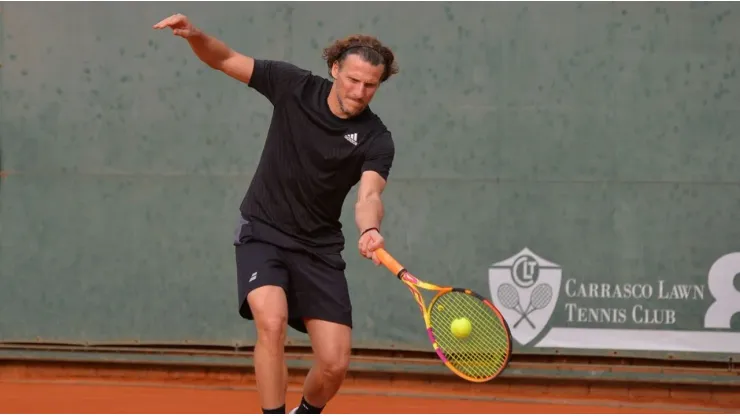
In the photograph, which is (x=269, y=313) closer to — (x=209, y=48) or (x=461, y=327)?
(x=461, y=327)

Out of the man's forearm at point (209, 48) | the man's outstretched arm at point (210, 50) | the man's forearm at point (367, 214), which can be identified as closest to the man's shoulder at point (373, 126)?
the man's forearm at point (367, 214)

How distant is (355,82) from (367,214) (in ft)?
2.02

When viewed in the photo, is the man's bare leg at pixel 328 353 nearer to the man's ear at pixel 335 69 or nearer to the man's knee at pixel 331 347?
the man's knee at pixel 331 347

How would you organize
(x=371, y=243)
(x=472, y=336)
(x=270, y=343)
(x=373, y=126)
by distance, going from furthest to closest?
(x=373, y=126), (x=472, y=336), (x=270, y=343), (x=371, y=243)

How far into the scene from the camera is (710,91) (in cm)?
758

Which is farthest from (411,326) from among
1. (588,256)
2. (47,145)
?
(47,145)

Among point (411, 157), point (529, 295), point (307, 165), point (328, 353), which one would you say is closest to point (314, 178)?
point (307, 165)

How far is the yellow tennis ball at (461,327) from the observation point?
4863mm

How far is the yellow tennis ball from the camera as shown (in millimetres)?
4863

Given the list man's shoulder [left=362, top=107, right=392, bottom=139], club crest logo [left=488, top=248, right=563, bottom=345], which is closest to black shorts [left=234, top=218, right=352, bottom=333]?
man's shoulder [left=362, top=107, right=392, bottom=139]

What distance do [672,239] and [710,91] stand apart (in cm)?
101

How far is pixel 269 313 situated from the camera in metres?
4.71

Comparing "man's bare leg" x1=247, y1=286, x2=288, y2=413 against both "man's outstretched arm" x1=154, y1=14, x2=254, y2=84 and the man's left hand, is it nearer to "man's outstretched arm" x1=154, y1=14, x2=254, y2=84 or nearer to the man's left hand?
the man's left hand

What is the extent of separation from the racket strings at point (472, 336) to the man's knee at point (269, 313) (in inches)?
26.5
